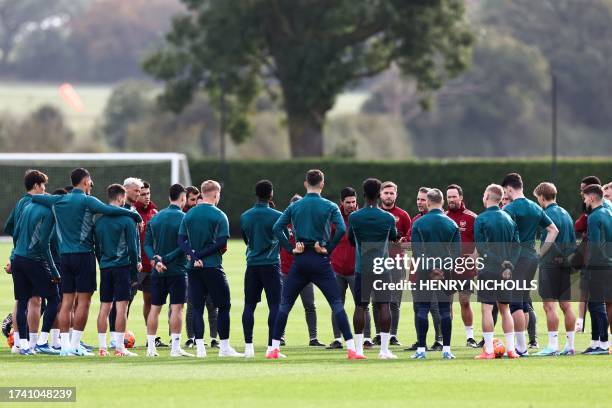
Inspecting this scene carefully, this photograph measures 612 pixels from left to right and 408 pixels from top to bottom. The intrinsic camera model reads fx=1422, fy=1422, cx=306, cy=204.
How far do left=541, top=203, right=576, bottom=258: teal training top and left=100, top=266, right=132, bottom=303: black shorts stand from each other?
480cm

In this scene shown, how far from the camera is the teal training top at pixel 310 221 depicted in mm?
15367

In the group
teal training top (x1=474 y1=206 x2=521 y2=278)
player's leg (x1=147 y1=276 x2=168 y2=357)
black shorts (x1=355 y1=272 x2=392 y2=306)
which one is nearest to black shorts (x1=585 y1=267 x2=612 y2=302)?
teal training top (x1=474 y1=206 x2=521 y2=278)

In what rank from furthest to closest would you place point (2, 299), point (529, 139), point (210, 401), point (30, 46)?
point (30, 46) → point (529, 139) → point (2, 299) → point (210, 401)

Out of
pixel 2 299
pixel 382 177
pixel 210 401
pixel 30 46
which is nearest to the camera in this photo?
pixel 210 401

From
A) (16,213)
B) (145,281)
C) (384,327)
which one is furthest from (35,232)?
(384,327)

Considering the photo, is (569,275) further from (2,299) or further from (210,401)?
(2,299)

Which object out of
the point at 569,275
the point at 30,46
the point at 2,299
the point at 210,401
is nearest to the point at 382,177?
the point at 2,299

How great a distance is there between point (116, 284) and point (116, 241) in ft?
1.60

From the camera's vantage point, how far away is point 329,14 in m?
52.0

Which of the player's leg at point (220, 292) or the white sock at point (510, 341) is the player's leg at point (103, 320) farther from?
the white sock at point (510, 341)

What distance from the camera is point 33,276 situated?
53.4 feet

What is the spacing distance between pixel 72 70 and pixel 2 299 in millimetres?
106897

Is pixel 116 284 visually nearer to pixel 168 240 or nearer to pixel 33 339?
pixel 168 240

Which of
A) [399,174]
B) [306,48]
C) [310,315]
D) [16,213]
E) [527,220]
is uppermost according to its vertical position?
[306,48]
